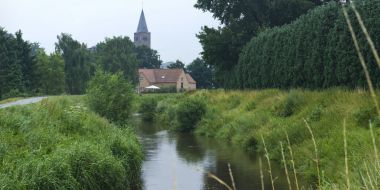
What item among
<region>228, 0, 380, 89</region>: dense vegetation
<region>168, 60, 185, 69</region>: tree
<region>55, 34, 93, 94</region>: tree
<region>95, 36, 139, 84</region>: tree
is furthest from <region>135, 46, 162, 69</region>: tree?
<region>228, 0, 380, 89</region>: dense vegetation

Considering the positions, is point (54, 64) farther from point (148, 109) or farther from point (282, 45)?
point (282, 45)

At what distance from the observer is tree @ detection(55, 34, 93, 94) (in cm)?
7244

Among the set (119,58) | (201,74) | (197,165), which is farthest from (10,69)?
(201,74)

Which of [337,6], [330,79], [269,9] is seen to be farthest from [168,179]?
[269,9]

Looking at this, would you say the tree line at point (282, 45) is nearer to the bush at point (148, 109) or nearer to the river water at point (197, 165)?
the river water at point (197, 165)

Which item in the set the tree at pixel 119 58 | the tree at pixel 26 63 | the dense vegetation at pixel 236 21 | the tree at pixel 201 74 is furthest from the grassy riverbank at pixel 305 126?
the tree at pixel 201 74

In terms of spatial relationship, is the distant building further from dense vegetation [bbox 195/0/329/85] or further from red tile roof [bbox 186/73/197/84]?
dense vegetation [bbox 195/0/329/85]

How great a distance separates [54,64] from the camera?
6531 cm

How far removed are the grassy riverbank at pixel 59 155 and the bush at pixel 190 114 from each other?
14.3 m

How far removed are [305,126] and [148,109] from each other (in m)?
25.5

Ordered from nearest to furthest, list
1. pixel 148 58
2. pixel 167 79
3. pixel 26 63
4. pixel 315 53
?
pixel 315 53 < pixel 26 63 < pixel 167 79 < pixel 148 58

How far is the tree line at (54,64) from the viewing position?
49.1 m

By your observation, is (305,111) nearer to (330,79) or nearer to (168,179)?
(330,79)

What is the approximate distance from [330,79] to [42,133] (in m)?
13.7
